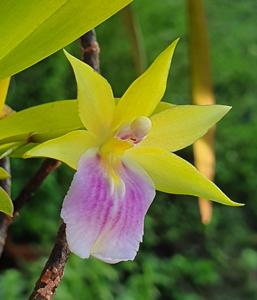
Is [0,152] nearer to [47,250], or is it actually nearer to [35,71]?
[47,250]

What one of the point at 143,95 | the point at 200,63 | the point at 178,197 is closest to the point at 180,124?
the point at 143,95

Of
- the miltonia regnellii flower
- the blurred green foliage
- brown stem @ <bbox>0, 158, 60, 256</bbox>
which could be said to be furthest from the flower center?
the blurred green foliage

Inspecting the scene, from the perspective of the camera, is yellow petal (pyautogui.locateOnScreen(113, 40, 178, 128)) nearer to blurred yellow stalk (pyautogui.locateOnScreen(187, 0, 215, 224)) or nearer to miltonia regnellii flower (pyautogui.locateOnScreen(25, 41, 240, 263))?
miltonia regnellii flower (pyautogui.locateOnScreen(25, 41, 240, 263))

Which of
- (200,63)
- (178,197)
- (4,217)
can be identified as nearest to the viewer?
(4,217)

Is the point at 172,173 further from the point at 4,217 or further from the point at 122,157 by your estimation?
the point at 4,217

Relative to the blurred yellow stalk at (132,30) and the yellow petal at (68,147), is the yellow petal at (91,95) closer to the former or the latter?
the yellow petal at (68,147)

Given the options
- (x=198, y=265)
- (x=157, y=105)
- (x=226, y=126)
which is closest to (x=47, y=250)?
(x=198, y=265)
